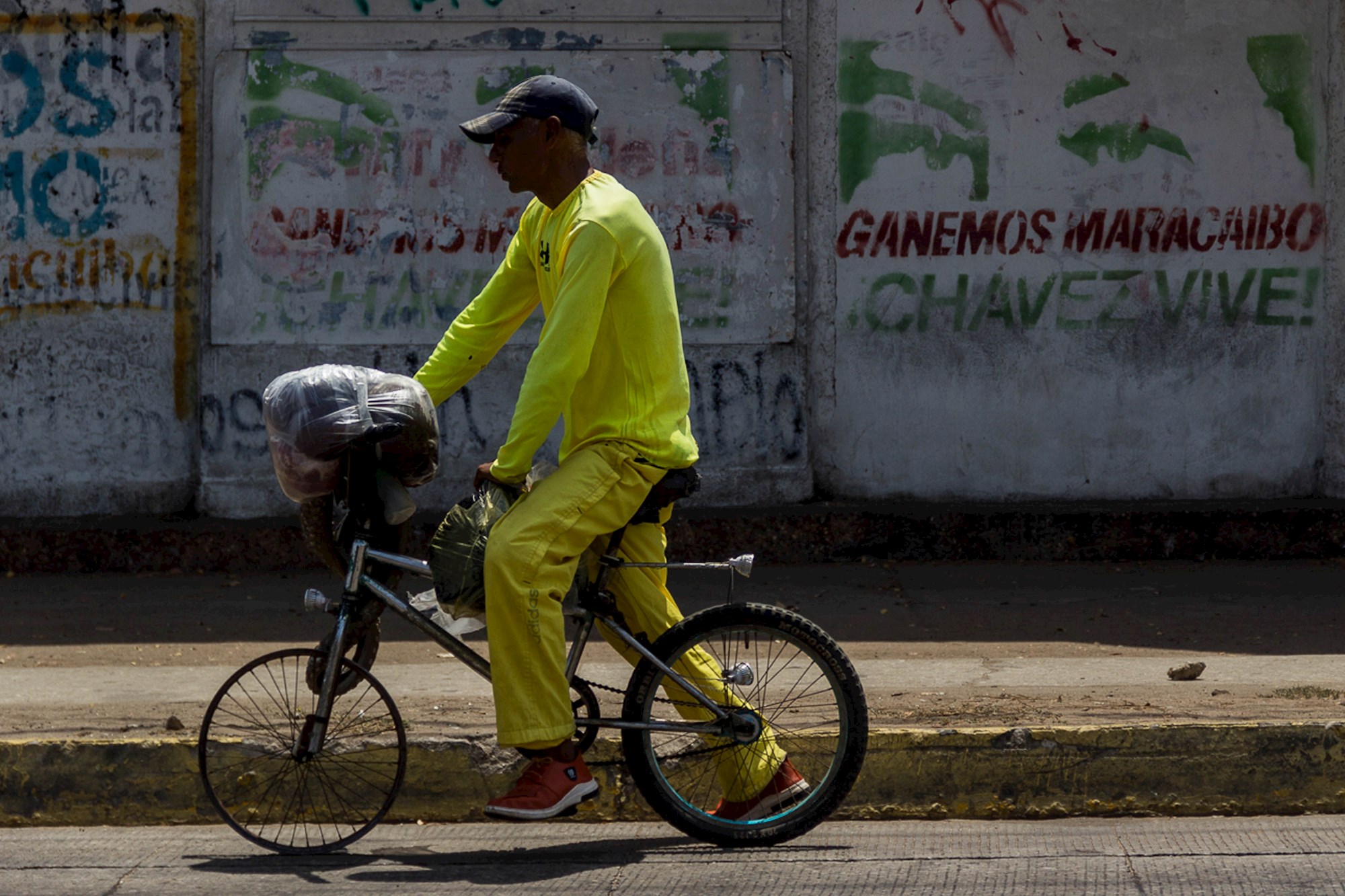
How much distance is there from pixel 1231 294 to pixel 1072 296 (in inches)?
33.6

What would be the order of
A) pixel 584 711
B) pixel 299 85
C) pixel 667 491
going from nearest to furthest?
1. pixel 667 491
2. pixel 584 711
3. pixel 299 85

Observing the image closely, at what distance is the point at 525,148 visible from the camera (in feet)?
14.0

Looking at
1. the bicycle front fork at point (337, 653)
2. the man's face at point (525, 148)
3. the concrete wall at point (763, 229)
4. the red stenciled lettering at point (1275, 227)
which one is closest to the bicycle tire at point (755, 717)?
the bicycle front fork at point (337, 653)

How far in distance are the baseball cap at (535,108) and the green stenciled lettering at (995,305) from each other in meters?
4.98

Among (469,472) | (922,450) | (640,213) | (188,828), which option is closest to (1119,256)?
(922,450)

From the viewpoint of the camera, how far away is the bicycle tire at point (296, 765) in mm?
A: 4418

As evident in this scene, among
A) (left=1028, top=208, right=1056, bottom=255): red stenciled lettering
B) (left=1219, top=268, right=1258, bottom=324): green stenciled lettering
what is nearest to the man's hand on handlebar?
(left=1028, top=208, right=1056, bottom=255): red stenciled lettering

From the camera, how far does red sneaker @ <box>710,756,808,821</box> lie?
14.6 ft

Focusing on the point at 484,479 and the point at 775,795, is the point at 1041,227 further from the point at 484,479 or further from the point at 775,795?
the point at 484,479

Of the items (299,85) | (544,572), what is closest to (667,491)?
(544,572)

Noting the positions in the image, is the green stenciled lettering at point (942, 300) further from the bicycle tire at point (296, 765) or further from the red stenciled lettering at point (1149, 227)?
the bicycle tire at point (296, 765)

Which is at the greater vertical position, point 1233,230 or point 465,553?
point 1233,230

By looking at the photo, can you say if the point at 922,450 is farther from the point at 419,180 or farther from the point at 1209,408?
the point at 419,180

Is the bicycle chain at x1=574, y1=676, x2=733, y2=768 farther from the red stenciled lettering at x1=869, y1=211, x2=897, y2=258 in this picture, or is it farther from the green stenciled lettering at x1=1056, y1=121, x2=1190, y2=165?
the green stenciled lettering at x1=1056, y1=121, x2=1190, y2=165
